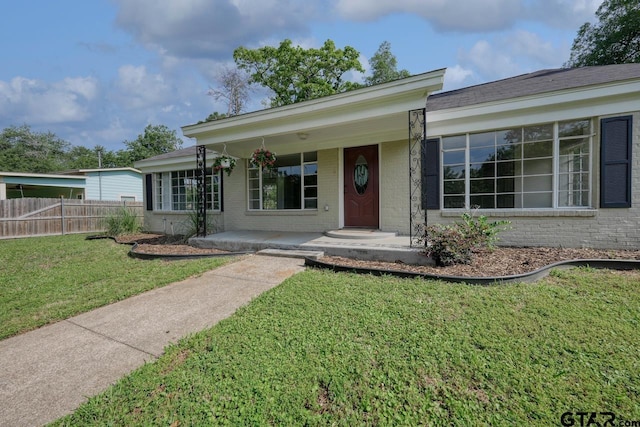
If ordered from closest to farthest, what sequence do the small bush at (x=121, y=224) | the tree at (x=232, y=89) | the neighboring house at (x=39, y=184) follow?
the small bush at (x=121, y=224) < the neighboring house at (x=39, y=184) < the tree at (x=232, y=89)

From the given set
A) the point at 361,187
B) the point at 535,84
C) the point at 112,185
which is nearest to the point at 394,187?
the point at 361,187

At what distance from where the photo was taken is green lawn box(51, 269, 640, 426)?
192 centimetres

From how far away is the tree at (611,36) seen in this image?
15710 millimetres

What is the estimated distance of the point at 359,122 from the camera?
20.3 feet

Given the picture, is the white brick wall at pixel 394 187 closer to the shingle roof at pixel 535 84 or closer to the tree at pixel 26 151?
the shingle roof at pixel 535 84

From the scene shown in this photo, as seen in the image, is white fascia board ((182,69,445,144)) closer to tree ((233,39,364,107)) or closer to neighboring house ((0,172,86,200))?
tree ((233,39,364,107))

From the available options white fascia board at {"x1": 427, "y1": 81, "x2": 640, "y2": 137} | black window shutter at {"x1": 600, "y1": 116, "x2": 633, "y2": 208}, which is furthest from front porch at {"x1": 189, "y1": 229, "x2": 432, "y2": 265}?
black window shutter at {"x1": 600, "y1": 116, "x2": 633, "y2": 208}

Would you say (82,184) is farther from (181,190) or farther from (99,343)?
(99,343)

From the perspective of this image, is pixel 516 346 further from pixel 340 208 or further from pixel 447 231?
pixel 340 208

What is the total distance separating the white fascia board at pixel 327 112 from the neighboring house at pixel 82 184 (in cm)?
1544

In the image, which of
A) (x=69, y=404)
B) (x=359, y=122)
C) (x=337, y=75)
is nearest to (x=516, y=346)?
(x=69, y=404)

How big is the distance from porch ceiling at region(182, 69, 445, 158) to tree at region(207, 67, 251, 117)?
15662mm

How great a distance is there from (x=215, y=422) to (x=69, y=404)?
120 centimetres

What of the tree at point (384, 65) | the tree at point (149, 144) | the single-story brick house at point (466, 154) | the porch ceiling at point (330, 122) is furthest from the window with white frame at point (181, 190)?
the tree at point (149, 144)
